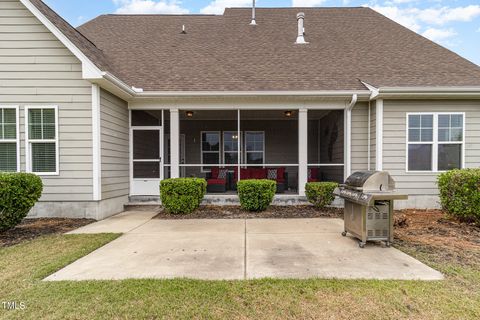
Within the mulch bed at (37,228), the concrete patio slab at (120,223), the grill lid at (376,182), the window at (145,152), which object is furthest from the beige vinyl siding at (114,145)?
the grill lid at (376,182)

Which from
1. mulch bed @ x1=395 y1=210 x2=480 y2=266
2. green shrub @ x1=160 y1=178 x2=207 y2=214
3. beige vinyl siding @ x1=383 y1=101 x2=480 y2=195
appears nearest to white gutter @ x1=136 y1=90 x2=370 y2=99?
beige vinyl siding @ x1=383 y1=101 x2=480 y2=195

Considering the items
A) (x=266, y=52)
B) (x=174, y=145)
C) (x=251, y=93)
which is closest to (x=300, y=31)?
(x=266, y=52)

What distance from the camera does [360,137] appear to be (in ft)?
26.4

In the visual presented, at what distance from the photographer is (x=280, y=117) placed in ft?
39.3

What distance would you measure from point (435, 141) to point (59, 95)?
392 inches

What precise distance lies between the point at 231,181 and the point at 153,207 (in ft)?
12.5

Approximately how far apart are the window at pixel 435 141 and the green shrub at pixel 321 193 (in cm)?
239

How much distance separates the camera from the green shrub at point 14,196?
488 cm

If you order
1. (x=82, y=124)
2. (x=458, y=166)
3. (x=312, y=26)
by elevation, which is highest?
(x=312, y=26)

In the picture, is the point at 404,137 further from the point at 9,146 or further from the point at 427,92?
the point at 9,146

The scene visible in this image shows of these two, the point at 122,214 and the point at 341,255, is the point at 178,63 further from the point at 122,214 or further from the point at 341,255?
the point at 341,255

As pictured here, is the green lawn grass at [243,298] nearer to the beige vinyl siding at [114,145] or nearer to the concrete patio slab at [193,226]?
the concrete patio slab at [193,226]

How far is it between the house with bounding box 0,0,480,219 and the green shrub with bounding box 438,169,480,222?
149 centimetres

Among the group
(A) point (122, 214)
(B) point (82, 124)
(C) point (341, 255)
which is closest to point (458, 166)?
(C) point (341, 255)
